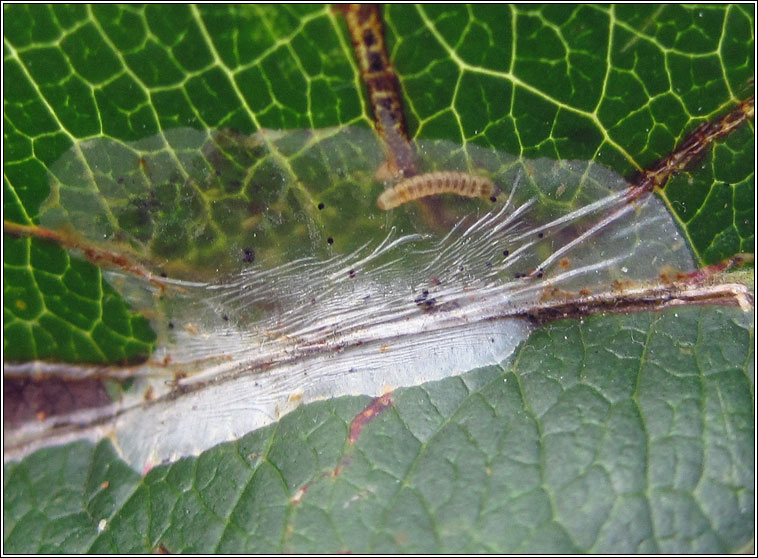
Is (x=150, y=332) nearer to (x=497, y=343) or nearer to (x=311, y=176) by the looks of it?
(x=311, y=176)

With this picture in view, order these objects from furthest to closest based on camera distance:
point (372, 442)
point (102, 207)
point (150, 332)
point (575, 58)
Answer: point (150, 332) → point (102, 207) → point (372, 442) → point (575, 58)

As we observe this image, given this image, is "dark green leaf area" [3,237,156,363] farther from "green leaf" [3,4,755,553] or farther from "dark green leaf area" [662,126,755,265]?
"dark green leaf area" [662,126,755,265]

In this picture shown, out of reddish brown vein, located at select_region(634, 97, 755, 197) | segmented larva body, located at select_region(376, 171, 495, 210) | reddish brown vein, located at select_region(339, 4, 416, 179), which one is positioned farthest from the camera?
segmented larva body, located at select_region(376, 171, 495, 210)

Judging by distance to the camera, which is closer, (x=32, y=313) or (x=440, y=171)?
(x=440, y=171)

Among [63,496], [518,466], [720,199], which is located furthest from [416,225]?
[63,496]

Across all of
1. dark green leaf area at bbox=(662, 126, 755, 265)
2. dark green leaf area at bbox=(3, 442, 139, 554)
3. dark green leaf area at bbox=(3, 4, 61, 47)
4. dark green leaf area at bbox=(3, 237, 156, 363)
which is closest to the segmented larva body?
dark green leaf area at bbox=(662, 126, 755, 265)

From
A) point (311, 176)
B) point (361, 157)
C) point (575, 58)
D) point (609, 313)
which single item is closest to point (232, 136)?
point (311, 176)

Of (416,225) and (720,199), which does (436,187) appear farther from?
(720,199)
